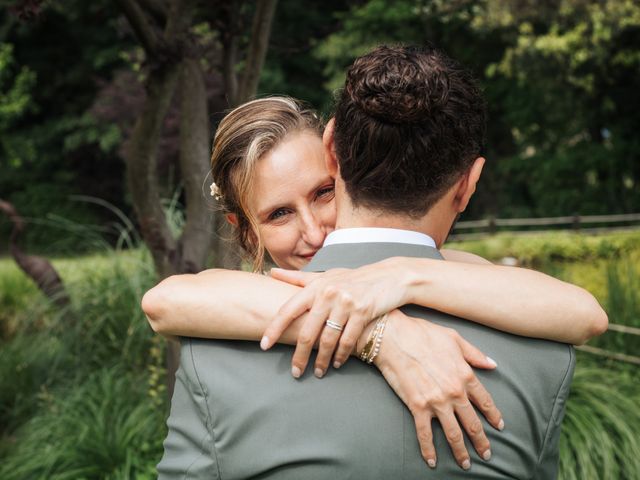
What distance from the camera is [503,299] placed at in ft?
4.69

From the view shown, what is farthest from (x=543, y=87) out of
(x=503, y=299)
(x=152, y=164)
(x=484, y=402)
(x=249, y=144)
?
(x=484, y=402)

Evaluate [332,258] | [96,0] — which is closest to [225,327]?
[332,258]

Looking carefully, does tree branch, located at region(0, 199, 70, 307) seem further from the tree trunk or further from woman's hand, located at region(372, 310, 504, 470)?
woman's hand, located at region(372, 310, 504, 470)

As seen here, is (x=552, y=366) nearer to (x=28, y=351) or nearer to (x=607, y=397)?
(x=607, y=397)

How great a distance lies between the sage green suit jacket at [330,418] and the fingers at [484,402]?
0.02m

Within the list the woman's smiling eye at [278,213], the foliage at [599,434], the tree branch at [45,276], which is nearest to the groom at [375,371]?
the woman's smiling eye at [278,213]

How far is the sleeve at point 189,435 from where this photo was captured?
1.35m

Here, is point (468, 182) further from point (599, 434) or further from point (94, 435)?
point (94, 435)

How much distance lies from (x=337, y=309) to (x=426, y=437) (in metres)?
0.29

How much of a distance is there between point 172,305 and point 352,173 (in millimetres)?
488

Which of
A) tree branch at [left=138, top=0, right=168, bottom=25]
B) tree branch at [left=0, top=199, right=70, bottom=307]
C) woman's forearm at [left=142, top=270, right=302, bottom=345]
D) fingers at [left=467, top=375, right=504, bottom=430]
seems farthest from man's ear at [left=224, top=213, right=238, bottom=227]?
tree branch at [left=0, top=199, right=70, bottom=307]

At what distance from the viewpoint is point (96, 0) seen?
81.7 ft

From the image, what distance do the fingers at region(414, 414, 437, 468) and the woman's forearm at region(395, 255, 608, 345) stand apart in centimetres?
23

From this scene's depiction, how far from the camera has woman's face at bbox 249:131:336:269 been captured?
2.14 meters
